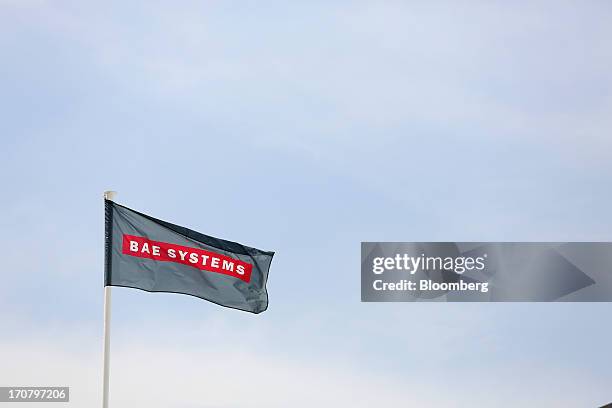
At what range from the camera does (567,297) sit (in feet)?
110

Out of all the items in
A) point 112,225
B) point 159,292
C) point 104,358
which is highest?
point 112,225

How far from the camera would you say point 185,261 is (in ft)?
68.8

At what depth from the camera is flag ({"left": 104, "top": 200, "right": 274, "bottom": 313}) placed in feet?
67.2

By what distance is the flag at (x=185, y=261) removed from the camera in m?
20.5

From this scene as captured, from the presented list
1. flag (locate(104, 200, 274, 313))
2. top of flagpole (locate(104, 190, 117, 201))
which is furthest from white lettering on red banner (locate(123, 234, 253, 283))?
top of flagpole (locate(104, 190, 117, 201))

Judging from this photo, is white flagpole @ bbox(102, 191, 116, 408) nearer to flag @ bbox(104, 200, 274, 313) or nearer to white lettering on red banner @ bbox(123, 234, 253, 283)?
flag @ bbox(104, 200, 274, 313)

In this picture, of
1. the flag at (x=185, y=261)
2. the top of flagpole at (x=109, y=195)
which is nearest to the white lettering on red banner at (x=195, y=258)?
the flag at (x=185, y=261)

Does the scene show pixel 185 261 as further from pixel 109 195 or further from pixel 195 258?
pixel 109 195

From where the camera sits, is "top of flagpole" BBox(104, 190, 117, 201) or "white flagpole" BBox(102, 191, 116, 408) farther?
"top of flagpole" BBox(104, 190, 117, 201)

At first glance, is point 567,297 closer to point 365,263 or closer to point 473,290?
point 473,290

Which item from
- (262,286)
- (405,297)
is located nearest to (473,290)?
(405,297)

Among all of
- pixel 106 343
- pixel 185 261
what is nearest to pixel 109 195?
pixel 185 261

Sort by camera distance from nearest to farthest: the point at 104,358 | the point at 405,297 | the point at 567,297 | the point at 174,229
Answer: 1. the point at 104,358
2. the point at 174,229
3. the point at 405,297
4. the point at 567,297

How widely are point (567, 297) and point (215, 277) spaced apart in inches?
664
